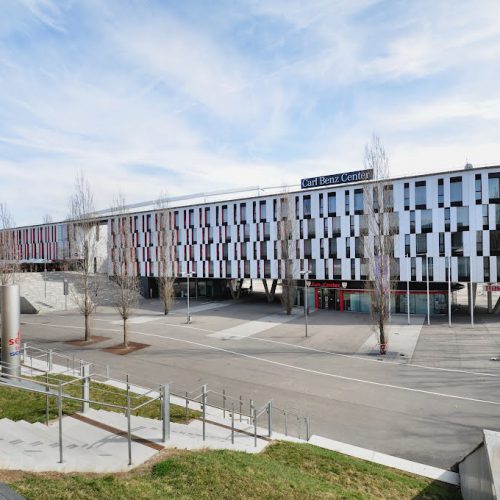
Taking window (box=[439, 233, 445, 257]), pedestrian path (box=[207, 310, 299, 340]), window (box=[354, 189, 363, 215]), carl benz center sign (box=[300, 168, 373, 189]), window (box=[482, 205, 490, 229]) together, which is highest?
carl benz center sign (box=[300, 168, 373, 189])

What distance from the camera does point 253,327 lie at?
3253 centimetres

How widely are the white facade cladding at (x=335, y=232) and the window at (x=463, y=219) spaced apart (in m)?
0.08

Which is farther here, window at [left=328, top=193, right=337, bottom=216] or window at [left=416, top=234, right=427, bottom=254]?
window at [left=328, top=193, right=337, bottom=216]

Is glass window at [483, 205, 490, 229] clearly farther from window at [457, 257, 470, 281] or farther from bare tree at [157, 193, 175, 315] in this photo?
bare tree at [157, 193, 175, 315]

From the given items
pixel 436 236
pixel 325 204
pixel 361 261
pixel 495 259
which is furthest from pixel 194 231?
pixel 495 259

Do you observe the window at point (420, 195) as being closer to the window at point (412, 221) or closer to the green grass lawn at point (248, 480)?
the window at point (412, 221)

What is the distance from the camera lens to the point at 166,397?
939 cm

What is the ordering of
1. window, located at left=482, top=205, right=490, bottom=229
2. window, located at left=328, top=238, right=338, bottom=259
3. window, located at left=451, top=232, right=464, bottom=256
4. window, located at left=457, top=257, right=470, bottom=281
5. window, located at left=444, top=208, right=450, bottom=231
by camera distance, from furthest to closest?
window, located at left=328, top=238, right=338, bottom=259 → window, located at left=444, top=208, right=450, bottom=231 → window, located at left=451, top=232, right=464, bottom=256 → window, located at left=457, top=257, right=470, bottom=281 → window, located at left=482, top=205, right=490, bottom=229

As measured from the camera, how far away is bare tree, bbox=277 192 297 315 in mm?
39509

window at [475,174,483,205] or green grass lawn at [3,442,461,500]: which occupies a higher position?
window at [475,174,483,205]

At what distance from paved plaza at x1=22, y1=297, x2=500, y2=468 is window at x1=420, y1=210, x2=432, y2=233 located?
8748 mm

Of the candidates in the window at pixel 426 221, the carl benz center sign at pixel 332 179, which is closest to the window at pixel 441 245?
the window at pixel 426 221

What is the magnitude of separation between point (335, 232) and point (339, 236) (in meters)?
0.64

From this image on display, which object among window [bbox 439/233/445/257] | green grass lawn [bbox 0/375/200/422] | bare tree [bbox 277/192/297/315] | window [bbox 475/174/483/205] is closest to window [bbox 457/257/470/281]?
window [bbox 439/233/445/257]
